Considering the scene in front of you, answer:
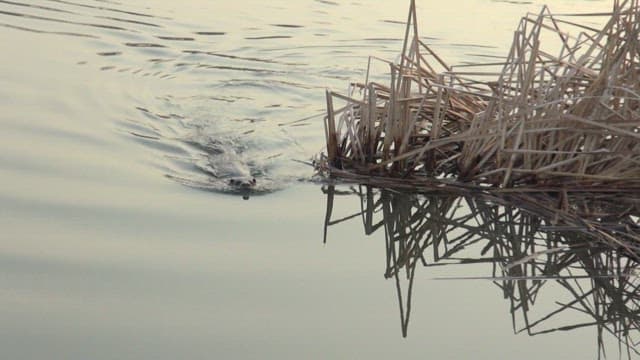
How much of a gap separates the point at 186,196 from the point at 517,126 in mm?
1616

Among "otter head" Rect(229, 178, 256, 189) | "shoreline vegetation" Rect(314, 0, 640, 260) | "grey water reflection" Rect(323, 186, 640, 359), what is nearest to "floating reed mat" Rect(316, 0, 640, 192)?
"shoreline vegetation" Rect(314, 0, 640, 260)

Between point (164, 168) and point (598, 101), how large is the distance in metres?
2.26

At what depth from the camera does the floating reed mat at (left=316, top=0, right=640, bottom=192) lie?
5.12 meters

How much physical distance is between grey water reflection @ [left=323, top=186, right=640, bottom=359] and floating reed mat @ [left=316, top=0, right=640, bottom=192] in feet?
0.49

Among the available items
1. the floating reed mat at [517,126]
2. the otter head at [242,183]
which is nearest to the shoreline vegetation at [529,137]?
the floating reed mat at [517,126]

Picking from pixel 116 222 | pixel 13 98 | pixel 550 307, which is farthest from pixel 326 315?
pixel 13 98

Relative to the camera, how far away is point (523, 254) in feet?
15.6

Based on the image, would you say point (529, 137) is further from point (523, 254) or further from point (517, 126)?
point (523, 254)

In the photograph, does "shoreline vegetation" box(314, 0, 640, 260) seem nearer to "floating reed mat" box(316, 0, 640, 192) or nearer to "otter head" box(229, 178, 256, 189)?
"floating reed mat" box(316, 0, 640, 192)

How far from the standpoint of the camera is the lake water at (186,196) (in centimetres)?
377

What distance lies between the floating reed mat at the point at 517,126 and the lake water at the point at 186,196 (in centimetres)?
41

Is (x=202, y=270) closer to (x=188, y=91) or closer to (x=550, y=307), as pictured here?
(x=550, y=307)

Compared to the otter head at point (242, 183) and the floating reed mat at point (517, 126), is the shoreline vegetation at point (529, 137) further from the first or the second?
the otter head at point (242, 183)

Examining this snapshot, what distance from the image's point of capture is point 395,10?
10.5 m
